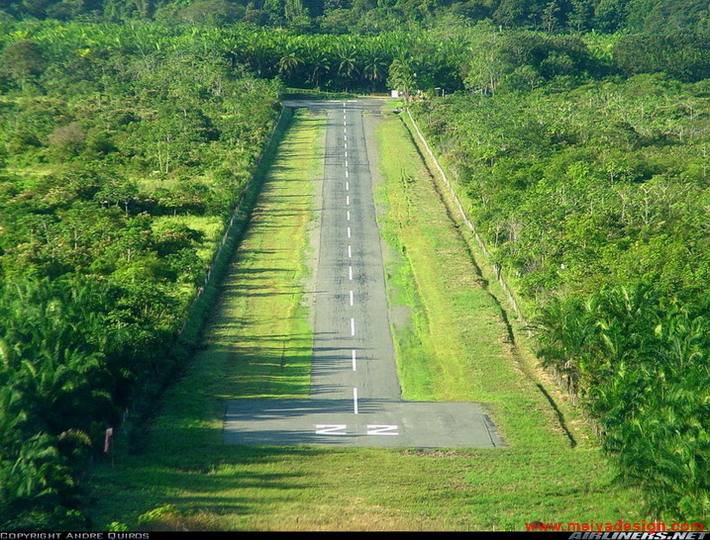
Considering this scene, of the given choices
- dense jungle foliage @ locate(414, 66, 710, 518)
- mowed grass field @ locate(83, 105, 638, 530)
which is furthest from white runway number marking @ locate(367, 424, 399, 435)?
dense jungle foliage @ locate(414, 66, 710, 518)

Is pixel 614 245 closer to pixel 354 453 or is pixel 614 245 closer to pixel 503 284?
pixel 503 284

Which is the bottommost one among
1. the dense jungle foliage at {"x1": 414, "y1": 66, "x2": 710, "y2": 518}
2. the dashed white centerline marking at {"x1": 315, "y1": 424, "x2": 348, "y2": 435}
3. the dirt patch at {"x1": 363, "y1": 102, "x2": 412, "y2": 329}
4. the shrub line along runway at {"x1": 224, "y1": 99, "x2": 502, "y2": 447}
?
the dirt patch at {"x1": 363, "y1": 102, "x2": 412, "y2": 329}

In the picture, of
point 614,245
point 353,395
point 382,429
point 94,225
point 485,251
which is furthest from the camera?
point 94,225

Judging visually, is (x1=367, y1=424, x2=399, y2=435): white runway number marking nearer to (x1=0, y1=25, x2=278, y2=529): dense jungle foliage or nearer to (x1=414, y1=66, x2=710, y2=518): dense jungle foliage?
(x1=414, y1=66, x2=710, y2=518): dense jungle foliage

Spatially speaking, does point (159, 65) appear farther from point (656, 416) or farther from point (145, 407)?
point (656, 416)

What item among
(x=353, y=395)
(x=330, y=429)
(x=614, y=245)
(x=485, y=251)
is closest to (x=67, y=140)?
(x=485, y=251)

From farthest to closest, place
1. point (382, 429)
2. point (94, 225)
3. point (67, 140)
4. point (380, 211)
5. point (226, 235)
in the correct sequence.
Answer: point (67, 140), point (380, 211), point (226, 235), point (94, 225), point (382, 429)
